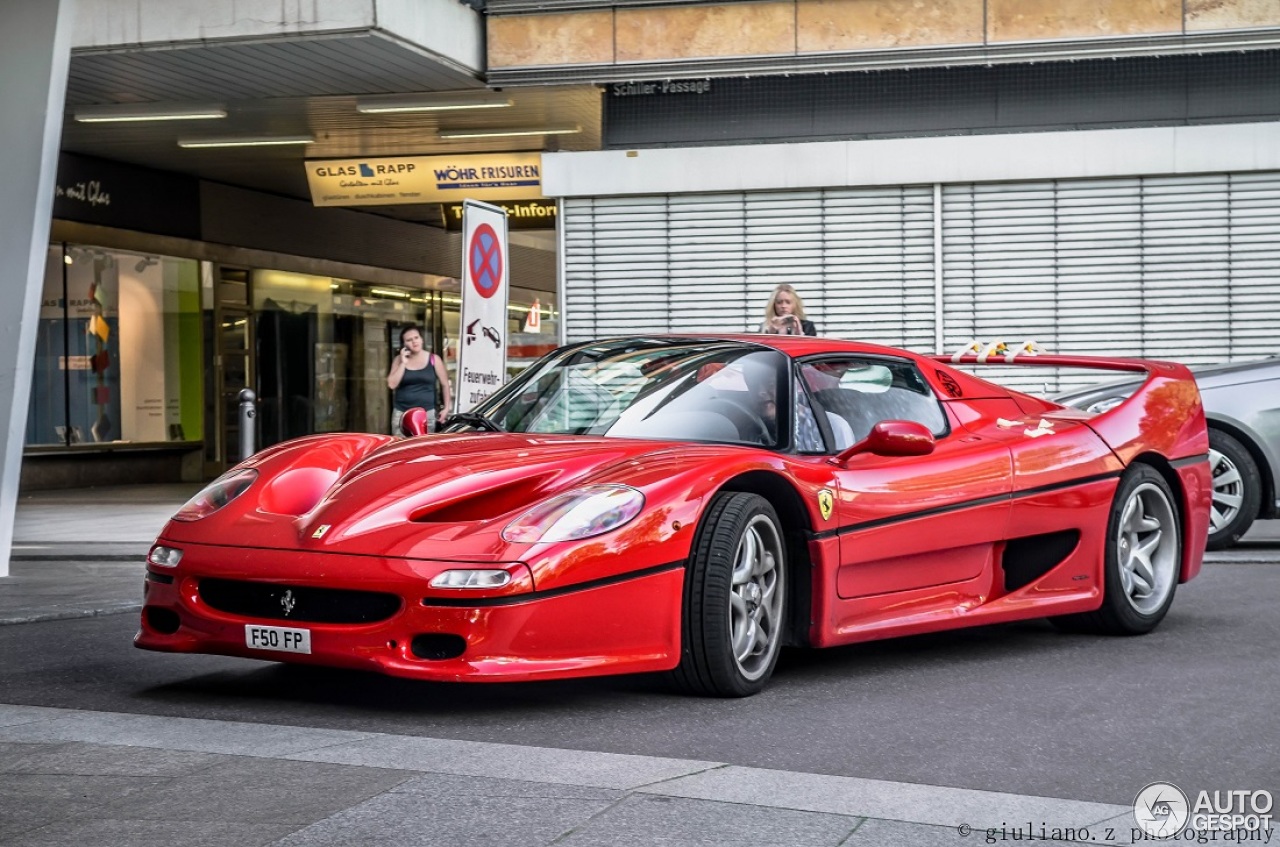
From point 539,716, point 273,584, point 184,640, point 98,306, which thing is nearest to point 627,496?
Result: point 539,716

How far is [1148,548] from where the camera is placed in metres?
7.31

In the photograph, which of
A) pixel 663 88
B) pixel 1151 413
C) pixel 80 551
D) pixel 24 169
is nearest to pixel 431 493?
pixel 1151 413

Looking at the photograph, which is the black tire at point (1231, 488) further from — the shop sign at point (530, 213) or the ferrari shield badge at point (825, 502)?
the shop sign at point (530, 213)

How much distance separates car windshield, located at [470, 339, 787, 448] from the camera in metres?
5.97

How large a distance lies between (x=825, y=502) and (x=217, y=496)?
2.02 meters

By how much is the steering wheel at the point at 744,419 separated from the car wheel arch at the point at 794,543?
28cm

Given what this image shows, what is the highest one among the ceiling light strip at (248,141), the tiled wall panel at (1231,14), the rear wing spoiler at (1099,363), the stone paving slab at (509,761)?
the tiled wall panel at (1231,14)

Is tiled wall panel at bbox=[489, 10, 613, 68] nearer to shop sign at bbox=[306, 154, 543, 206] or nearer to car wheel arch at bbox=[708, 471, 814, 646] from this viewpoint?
shop sign at bbox=[306, 154, 543, 206]

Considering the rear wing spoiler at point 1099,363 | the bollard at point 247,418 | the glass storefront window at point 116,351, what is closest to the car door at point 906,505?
the rear wing spoiler at point 1099,363

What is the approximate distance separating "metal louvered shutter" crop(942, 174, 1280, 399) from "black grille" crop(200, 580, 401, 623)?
10514mm

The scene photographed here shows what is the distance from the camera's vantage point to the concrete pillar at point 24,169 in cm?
1045

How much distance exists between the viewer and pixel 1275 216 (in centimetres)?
1438

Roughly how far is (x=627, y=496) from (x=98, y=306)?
17.5 m

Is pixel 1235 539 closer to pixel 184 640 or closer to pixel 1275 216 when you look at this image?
pixel 1275 216
